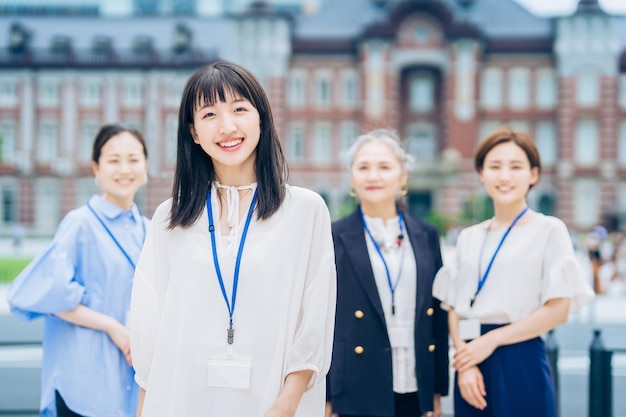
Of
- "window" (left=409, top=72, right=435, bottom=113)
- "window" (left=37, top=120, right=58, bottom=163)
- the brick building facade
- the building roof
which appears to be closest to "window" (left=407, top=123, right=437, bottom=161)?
the brick building facade

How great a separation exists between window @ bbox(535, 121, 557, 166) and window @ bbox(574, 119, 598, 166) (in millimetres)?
956

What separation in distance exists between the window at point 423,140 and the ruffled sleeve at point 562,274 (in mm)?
26433

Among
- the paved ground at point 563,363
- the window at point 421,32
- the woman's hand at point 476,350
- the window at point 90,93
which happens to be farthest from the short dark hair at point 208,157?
the window at point 90,93

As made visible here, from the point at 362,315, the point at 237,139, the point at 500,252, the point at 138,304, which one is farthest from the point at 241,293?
the point at 500,252

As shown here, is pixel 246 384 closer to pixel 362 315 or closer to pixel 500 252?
pixel 362 315

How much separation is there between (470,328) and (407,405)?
1.50 ft

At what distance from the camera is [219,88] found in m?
1.76

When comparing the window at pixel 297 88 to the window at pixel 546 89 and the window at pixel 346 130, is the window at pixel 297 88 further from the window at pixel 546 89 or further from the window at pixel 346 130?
the window at pixel 546 89

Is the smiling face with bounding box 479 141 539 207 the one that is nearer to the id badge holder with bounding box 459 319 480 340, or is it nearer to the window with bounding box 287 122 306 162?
the id badge holder with bounding box 459 319 480 340

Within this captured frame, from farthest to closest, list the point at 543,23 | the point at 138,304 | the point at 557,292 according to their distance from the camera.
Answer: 1. the point at 543,23
2. the point at 557,292
3. the point at 138,304

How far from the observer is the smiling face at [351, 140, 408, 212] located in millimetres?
2736

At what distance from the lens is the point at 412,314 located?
269cm

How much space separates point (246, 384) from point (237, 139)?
2.12ft

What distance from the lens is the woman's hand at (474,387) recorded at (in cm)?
→ 248
